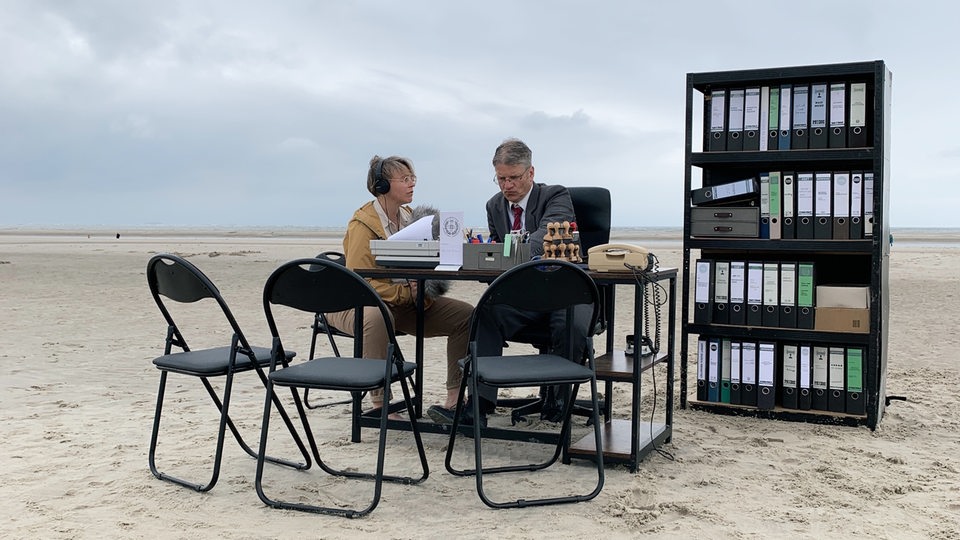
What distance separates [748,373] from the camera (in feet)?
15.9

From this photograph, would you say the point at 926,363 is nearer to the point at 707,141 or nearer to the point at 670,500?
the point at 707,141

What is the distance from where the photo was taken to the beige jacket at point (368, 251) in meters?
4.17

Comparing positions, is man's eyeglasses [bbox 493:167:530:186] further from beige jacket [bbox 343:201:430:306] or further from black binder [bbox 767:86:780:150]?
black binder [bbox 767:86:780:150]

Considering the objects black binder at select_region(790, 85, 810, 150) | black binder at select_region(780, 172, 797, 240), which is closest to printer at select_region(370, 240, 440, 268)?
black binder at select_region(780, 172, 797, 240)

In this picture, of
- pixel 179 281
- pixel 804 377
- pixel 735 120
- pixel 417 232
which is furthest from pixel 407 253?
pixel 804 377

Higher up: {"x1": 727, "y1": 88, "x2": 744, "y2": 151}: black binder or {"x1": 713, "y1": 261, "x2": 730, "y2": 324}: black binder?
{"x1": 727, "y1": 88, "x2": 744, "y2": 151}: black binder

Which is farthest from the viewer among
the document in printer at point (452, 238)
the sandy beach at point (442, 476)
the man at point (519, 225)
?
the man at point (519, 225)

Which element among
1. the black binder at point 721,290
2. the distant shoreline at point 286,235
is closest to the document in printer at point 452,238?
the black binder at point 721,290

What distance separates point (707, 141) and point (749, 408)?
153cm

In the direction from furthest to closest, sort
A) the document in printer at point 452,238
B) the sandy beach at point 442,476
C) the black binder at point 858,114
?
1. the black binder at point 858,114
2. the document in printer at point 452,238
3. the sandy beach at point 442,476

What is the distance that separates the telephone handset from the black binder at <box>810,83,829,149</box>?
64.9 inches

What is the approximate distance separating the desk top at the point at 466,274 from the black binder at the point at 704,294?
937 millimetres

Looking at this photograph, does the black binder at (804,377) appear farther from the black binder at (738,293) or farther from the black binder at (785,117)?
the black binder at (785,117)

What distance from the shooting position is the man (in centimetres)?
396
